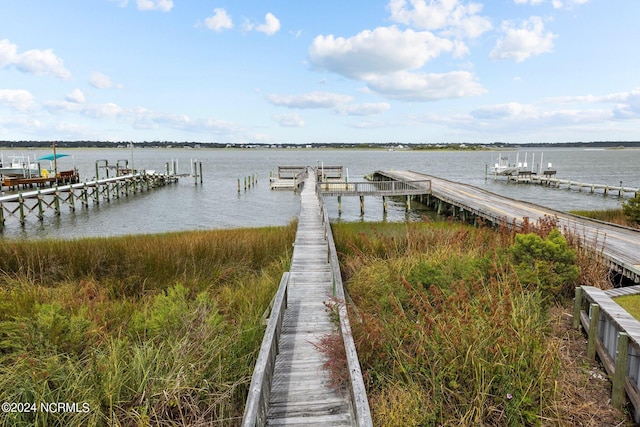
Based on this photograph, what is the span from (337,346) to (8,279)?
8.65 meters

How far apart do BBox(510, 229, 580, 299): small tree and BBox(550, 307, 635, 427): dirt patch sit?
1.24 metres

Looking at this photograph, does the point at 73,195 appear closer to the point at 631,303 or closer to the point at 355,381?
the point at 355,381

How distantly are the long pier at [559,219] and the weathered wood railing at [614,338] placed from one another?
3.50 m

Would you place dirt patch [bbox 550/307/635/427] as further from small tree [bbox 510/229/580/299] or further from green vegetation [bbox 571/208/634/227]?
green vegetation [bbox 571/208/634/227]

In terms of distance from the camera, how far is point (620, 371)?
16.0 feet

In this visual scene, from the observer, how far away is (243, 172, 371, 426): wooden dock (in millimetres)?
4082

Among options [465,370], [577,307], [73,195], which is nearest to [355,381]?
[465,370]

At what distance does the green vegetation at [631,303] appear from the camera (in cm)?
621

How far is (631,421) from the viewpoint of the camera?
15.6 ft

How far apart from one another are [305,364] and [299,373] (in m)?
0.23

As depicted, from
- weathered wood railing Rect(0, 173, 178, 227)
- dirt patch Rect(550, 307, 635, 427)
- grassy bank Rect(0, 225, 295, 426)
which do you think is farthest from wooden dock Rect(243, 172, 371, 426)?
weathered wood railing Rect(0, 173, 178, 227)

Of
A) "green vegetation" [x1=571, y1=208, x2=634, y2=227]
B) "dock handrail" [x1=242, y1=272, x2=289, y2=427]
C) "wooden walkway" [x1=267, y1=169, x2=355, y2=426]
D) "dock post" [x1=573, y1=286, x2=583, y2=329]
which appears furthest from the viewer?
"green vegetation" [x1=571, y1=208, x2=634, y2=227]

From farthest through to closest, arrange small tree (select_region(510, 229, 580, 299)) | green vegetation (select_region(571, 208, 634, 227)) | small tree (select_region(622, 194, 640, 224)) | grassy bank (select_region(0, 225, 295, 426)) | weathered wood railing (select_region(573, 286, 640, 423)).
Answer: green vegetation (select_region(571, 208, 634, 227)), small tree (select_region(622, 194, 640, 224)), small tree (select_region(510, 229, 580, 299)), weathered wood railing (select_region(573, 286, 640, 423)), grassy bank (select_region(0, 225, 295, 426))

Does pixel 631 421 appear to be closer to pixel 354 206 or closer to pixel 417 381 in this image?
pixel 417 381
